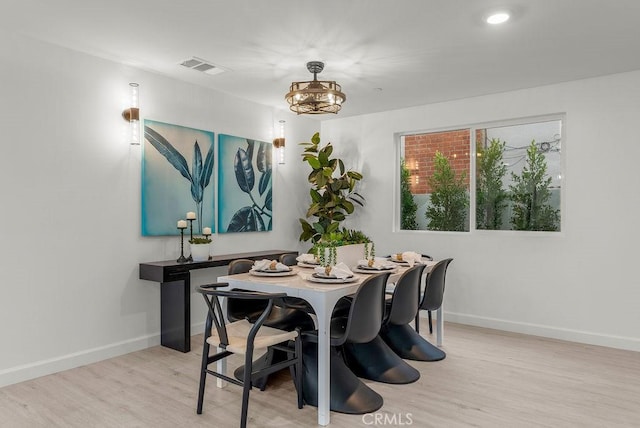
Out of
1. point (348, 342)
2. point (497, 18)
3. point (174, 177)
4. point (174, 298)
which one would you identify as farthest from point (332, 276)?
point (174, 177)

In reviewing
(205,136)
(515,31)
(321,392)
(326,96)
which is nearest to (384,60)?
(326,96)

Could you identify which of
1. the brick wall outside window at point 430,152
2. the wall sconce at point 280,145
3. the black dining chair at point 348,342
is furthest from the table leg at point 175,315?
the brick wall outside window at point 430,152

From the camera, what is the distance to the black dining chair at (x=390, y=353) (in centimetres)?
325

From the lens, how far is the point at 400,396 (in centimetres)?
304

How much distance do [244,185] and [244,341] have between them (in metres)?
2.78

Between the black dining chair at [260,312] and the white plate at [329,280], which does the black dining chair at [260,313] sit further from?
the white plate at [329,280]

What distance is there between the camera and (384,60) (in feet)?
12.6

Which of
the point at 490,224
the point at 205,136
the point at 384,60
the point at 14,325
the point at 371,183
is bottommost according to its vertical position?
the point at 14,325

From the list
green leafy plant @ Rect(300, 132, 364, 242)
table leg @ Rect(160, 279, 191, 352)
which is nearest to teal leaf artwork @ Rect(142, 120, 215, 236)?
table leg @ Rect(160, 279, 191, 352)

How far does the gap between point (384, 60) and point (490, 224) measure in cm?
237

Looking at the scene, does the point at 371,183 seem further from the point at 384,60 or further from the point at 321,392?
the point at 321,392

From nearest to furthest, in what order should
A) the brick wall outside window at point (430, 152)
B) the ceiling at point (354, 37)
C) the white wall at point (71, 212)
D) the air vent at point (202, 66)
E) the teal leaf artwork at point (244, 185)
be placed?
the ceiling at point (354, 37)
the white wall at point (71, 212)
the air vent at point (202, 66)
the teal leaf artwork at point (244, 185)
the brick wall outside window at point (430, 152)

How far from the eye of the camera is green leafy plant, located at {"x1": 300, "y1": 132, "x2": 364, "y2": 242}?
5.68 m

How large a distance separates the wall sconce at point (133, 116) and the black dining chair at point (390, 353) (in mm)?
2648
